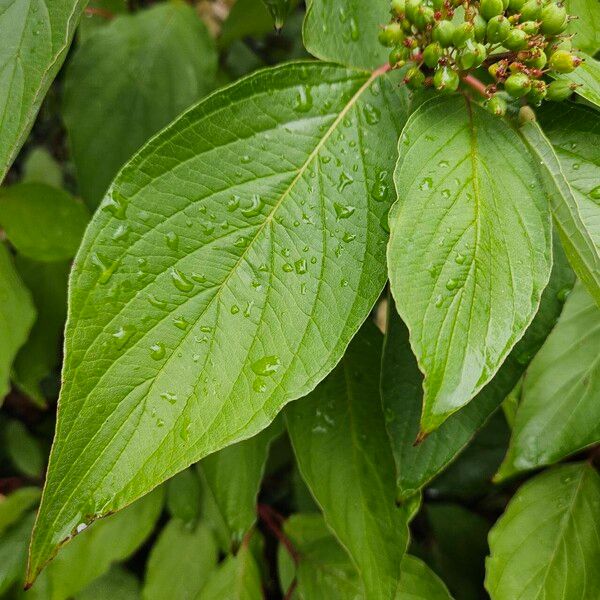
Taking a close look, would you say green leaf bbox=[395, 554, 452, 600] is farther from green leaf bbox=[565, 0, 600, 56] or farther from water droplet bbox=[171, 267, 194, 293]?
green leaf bbox=[565, 0, 600, 56]

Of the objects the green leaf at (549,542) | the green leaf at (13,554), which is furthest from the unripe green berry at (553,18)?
the green leaf at (13,554)

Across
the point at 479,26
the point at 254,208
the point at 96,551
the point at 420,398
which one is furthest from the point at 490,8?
the point at 96,551

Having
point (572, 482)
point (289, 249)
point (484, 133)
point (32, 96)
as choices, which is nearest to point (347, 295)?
point (289, 249)

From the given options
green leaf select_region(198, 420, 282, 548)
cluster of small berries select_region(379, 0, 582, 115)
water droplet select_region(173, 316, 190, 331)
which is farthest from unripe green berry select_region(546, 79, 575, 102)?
green leaf select_region(198, 420, 282, 548)

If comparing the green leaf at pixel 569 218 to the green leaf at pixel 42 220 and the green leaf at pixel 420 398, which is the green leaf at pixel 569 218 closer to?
the green leaf at pixel 420 398

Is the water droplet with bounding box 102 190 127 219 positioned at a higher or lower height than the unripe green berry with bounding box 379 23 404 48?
lower

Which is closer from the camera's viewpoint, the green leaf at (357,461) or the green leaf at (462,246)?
the green leaf at (462,246)

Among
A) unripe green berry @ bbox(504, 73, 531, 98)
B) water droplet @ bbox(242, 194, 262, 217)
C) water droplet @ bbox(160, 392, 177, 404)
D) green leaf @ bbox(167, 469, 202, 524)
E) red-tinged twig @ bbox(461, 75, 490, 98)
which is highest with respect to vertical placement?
unripe green berry @ bbox(504, 73, 531, 98)
